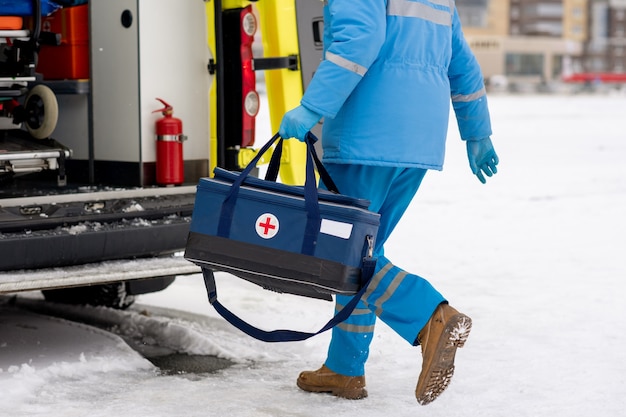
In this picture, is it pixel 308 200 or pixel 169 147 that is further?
pixel 169 147

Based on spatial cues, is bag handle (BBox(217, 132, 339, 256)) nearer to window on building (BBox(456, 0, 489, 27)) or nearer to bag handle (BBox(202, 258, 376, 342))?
bag handle (BBox(202, 258, 376, 342))

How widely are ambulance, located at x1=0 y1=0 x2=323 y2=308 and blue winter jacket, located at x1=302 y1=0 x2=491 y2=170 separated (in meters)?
1.10

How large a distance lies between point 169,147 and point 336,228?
1.59 meters

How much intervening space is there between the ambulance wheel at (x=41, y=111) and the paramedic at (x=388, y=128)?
5.84ft

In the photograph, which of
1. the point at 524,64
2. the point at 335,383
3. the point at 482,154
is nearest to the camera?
the point at 335,383

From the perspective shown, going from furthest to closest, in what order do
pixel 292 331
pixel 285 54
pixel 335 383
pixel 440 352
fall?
pixel 285 54, pixel 335 383, pixel 292 331, pixel 440 352

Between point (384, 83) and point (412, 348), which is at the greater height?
point (384, 83)

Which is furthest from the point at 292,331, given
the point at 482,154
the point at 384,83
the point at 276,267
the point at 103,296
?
the point at 103,296

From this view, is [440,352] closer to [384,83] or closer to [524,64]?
[384,83]

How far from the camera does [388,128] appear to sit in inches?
143

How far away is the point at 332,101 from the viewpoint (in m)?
3.50

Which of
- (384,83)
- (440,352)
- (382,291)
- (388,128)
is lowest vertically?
(440,352)

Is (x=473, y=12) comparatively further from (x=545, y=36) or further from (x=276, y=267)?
(x=276, y=267)

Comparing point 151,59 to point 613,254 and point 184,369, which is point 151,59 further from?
point 613,254
